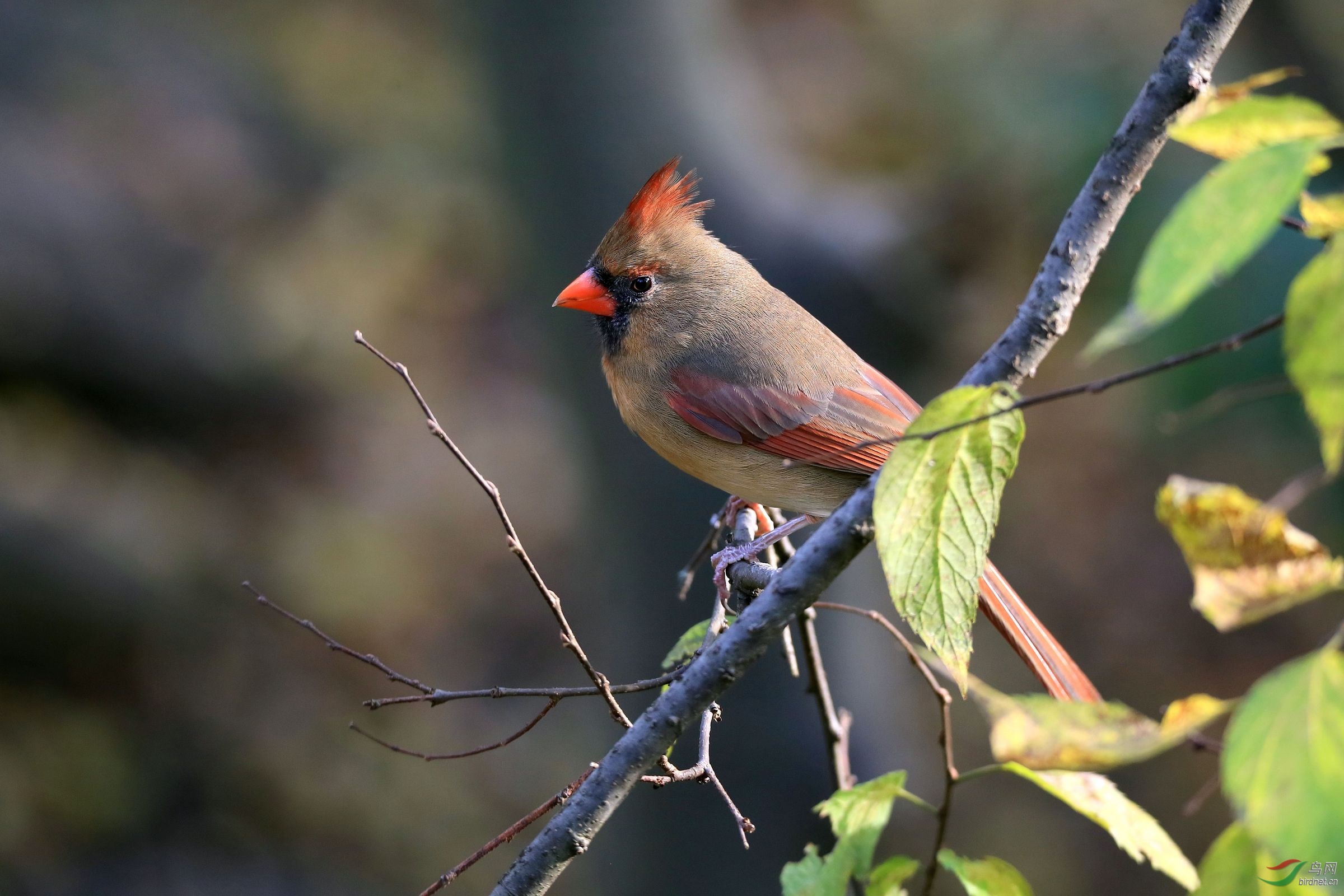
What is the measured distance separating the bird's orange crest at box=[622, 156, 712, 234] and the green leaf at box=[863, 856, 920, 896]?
1588mm

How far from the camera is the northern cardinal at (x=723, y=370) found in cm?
215

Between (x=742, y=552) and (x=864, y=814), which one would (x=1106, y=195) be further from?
(x=742, y=552)

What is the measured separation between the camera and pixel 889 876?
0.99m

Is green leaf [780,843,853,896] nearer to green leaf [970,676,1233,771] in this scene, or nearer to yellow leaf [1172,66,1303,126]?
green leaf [970,676,1233,771]

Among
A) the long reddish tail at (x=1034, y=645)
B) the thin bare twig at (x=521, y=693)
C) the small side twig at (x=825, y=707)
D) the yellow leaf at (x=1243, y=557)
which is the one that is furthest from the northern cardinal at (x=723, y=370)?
the yellow leaf at (x=1243, y=557)

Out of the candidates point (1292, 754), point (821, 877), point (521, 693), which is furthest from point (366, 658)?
point (1292, 754)

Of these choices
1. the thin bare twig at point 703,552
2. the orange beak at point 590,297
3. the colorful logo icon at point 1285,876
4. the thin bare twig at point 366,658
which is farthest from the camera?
the orange beak at point 590,297

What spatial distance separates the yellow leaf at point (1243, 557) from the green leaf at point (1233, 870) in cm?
15

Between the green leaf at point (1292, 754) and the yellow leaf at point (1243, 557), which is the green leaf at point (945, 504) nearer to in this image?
the yellow leaf at point (1243, 557)

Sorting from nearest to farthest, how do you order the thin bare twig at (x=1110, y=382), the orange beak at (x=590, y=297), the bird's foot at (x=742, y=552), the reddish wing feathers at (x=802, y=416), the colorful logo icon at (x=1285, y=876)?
1. the thin bare twig at (x=1110, y=382)
2. the colorful logo icon at (x=1285, y=876)
3. the bird's foot at (x=742, y=552)
4. the reddish wing feathers at (x=802, y=416)
5. the orange beak at (x=590, y=297)

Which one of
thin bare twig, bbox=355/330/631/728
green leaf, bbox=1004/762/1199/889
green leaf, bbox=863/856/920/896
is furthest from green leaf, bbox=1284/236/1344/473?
thin bare twig, bbox=355/330/631/728

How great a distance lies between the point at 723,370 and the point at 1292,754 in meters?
1.78

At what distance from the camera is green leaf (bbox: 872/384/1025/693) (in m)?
0.78

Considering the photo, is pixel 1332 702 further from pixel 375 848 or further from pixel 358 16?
pixel 358 16
